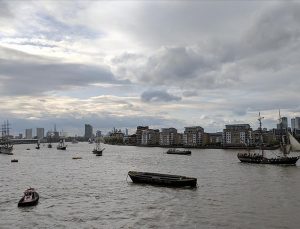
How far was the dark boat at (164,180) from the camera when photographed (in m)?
70.4

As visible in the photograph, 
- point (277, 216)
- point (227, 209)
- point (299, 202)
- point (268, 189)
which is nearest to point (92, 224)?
point (227, 209)

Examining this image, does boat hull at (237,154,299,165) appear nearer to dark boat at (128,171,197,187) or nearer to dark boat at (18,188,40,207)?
dark boat at (128,171,197,187)

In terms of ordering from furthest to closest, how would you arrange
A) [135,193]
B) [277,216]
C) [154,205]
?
[135,193] < [154,205] < [277,216]

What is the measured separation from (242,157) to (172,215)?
97604 mm

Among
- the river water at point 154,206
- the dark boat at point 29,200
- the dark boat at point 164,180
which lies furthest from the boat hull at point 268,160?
the dark boat at point 29,200

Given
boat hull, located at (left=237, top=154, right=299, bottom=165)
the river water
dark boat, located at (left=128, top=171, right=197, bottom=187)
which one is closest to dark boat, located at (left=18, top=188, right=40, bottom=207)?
the river water

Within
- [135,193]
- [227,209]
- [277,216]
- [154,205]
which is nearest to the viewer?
[277,216]

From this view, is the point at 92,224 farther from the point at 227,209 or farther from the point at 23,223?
the point at 227,209

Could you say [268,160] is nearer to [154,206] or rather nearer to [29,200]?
[154,206]

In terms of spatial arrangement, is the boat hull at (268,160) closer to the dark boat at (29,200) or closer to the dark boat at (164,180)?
the dark boat at (164,180)

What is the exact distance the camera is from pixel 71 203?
54875 millimetres

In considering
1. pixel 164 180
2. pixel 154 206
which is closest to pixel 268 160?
pixel 164 180

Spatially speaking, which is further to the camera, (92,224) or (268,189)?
(268,189)

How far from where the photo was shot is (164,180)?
73188 mm
